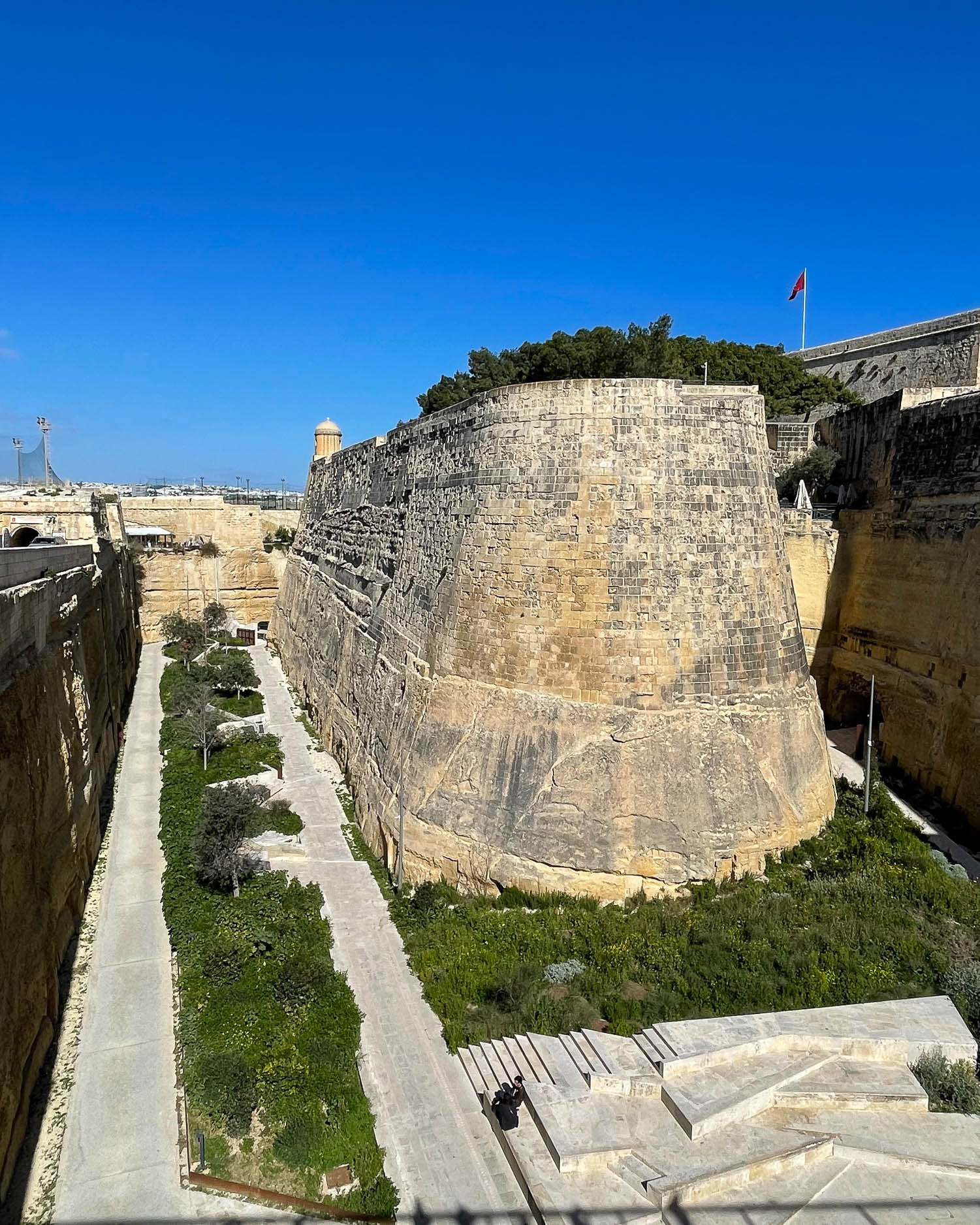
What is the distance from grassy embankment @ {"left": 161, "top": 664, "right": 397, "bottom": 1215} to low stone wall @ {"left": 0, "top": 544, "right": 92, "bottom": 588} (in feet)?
16.4

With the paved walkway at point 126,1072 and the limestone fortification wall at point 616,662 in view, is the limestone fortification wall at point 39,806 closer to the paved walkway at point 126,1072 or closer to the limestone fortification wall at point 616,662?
the paved walkway at point 126,1072

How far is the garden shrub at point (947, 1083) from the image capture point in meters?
7.27

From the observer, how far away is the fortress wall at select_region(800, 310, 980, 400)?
21125 millimetres

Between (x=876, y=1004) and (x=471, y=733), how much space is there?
5.91m

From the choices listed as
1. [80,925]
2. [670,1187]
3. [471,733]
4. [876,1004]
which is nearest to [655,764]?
[471,733]

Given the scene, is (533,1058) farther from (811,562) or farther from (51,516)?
(51,516)

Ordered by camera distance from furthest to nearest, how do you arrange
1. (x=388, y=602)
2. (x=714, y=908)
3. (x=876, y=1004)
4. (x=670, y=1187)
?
(x=388, y=602)
(x=714, y=908)
(x=876, y=1004)
(x=670, y=1187)

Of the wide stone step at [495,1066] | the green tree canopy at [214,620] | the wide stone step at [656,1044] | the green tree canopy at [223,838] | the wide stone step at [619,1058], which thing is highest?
the green tree canopy at [214,620]

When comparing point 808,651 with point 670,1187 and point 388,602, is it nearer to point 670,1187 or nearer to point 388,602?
point 388,602

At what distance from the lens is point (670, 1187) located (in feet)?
20.3

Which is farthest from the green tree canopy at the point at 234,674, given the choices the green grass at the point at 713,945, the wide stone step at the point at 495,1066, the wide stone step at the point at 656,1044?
the wide stone step at the point at 656,1044

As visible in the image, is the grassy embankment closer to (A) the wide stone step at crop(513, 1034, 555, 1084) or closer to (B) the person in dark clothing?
(B) the person in dark clothing

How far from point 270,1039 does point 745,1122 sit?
495 centimetres

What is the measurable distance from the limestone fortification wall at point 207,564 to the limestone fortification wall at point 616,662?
26.0 m
